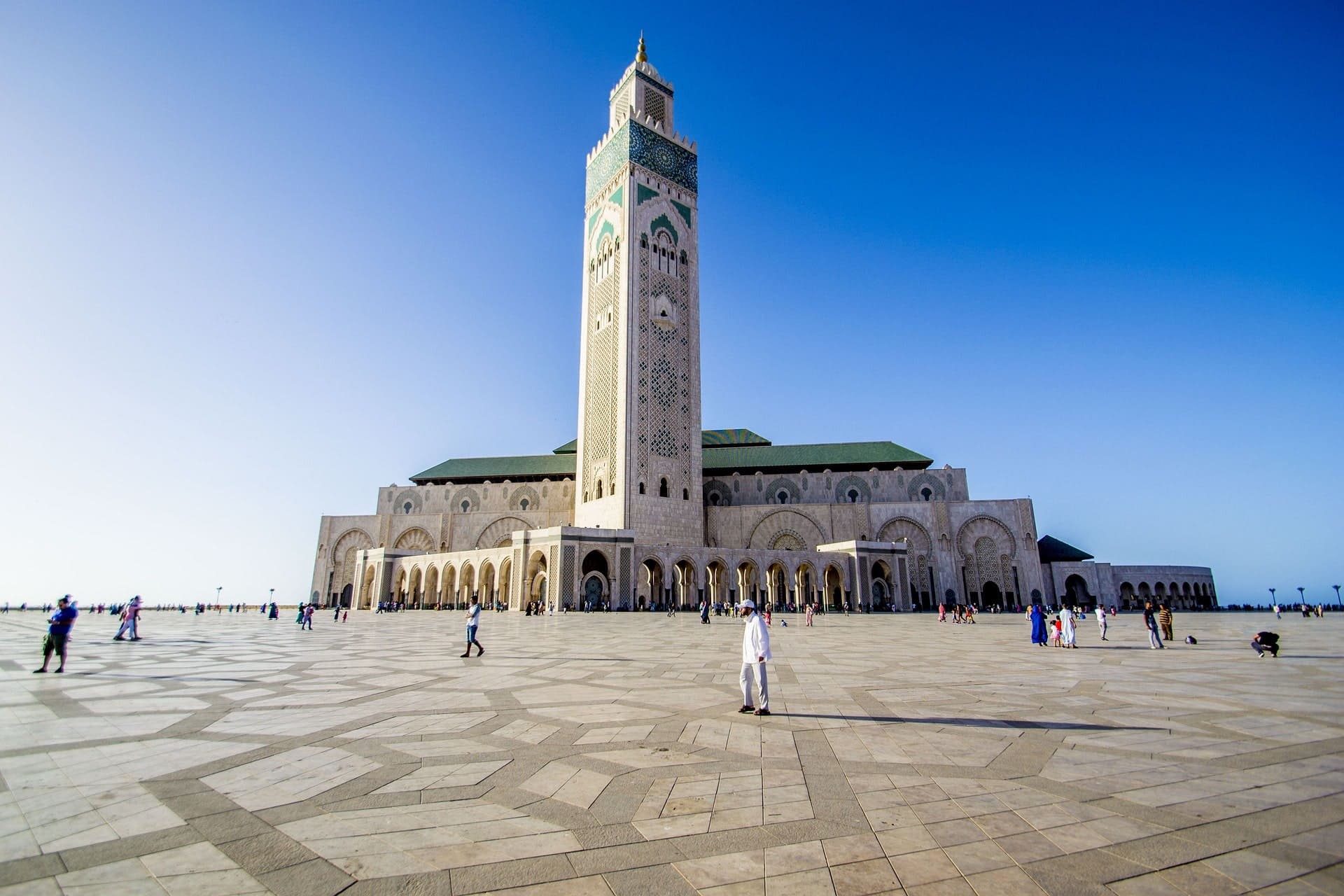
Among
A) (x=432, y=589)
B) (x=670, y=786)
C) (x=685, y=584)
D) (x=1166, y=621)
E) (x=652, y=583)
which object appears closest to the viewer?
(x=670, y=786)

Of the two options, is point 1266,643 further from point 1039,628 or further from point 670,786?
point 670,786

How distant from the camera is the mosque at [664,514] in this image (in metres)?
36.6

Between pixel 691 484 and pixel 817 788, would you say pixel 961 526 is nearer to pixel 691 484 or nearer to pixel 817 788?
pixel 691 484

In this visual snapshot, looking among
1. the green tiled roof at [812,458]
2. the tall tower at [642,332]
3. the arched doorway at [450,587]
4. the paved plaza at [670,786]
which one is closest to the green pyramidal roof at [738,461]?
the green tiled roof at [812,458]

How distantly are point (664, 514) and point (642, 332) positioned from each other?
11.4 metres

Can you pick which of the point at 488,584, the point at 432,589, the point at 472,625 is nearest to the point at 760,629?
the point at 472,625

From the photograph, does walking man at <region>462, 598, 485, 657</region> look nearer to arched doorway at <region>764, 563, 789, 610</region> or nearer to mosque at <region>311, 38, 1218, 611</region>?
mosque at <region>311, 38, 1218, 611</region>

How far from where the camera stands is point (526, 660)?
10031 millimetres

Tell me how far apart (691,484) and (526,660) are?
30.0m

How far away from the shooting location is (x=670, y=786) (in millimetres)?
3537

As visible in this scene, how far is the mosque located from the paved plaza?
26.7 meters

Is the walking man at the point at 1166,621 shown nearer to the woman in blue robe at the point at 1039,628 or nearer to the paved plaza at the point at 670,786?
the woman in blue robe at the point at 1039,628

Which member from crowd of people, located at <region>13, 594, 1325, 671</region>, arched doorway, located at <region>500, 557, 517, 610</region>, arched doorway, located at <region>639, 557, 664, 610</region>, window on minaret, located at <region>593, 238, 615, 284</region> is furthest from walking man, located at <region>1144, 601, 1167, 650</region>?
window on minaret, located at <region>593, 238, 615, 284</region>

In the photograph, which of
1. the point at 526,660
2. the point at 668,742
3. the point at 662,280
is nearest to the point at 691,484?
the point at 662,280
